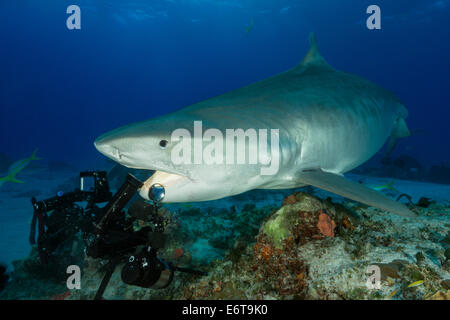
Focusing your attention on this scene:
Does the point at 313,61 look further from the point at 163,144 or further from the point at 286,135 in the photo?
the point at 163,144

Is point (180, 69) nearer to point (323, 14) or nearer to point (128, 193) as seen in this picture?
point (323, 14)

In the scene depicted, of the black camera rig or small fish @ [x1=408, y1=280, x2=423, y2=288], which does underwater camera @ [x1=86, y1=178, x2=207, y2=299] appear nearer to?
the black camera rig

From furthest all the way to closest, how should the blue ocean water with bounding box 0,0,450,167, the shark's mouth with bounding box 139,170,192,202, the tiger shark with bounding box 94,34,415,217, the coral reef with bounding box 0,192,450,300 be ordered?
the blue ocean water with bounding box 0,0,450,167, the shark's mouth with bounding box 139,170,192,202, the tiger shark with bounding box 94,34,415,217, the coral reef with bounding box 0,192,450,300

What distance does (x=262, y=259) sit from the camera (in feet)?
7.58

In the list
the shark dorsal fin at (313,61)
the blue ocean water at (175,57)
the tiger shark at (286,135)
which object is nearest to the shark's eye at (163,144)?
the tiger shark at (286,135)

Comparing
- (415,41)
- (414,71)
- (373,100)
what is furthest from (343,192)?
(414,71)

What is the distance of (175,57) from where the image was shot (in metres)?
123

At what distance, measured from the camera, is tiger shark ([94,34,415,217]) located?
6.43 ft

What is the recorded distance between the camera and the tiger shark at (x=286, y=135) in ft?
6.43

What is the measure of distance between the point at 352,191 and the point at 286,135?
0.90 m

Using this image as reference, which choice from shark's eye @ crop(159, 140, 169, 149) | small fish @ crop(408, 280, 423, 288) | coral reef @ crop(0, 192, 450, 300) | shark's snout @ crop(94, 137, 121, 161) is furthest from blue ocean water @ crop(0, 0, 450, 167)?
shark's snout @ crop(94, 137, 121, 161)

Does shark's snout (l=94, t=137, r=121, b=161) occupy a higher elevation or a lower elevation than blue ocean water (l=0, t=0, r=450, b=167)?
lower

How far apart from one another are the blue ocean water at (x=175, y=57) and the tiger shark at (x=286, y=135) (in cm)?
699

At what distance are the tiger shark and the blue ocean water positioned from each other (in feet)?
22.9
